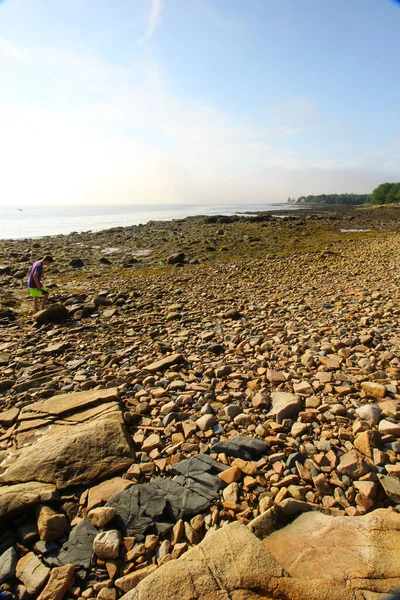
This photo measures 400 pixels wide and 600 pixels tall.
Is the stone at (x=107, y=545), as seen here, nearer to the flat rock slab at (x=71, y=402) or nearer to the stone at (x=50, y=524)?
the stone at (x=50, y=524)

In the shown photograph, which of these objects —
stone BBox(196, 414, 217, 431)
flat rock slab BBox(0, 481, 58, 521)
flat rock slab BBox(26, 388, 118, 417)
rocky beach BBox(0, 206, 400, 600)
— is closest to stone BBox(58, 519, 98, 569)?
rocky beach BBox(0, 206, 400, 600)

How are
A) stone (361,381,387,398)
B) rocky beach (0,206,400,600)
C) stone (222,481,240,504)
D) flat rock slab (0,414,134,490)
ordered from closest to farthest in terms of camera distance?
rocky beach (0,206,400,600) < stone (222,481,240,504) < flat rock slab (0,414,134,490) < stone (361,381,387,398)

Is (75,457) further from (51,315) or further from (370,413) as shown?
(51,315)

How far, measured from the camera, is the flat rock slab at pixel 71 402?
17.6ft

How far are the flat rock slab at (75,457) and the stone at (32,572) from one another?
0.80 meters

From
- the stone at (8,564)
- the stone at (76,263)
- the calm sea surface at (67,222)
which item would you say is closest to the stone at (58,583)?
the stone at (8,564)

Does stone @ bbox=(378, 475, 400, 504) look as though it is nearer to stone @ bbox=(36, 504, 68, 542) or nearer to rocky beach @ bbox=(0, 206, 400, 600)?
rocky beach @ bbox=(0, 206, 400, 600)

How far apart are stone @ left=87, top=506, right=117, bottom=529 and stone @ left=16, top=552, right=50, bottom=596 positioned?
20.7 inches

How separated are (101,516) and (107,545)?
1.14 feet

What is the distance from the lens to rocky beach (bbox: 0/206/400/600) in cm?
261

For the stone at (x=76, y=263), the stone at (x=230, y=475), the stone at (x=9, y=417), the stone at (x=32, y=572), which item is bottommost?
the stone at (x=9, y=417)

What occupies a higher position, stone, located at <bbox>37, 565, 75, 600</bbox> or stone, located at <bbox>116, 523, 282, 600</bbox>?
stone, located at <bbox>116, 523, 282, 600</bbox>

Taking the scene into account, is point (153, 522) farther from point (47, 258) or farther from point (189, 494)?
point (47, 258)

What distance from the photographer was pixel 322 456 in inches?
158
